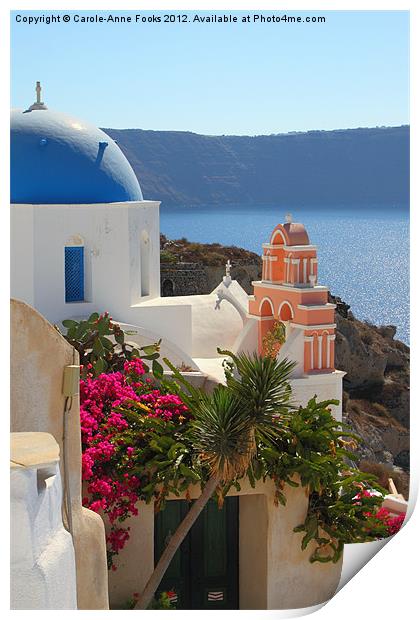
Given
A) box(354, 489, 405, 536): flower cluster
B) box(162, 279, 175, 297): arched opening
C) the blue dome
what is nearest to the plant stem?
box(354, 489, 405, 536): flower cluster

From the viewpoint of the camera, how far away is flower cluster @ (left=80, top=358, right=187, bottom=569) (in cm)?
750

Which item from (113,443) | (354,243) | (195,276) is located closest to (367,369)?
(195,276)

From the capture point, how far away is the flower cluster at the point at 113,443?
24.6 feet

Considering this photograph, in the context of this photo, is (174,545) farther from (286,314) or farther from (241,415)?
(286,314)

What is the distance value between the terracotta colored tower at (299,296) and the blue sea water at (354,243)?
1.48m

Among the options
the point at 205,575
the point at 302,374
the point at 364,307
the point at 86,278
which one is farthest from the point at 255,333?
the point at 364,307

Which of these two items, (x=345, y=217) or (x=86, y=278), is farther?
(x=345, y=217)

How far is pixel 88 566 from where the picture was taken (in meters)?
6.32

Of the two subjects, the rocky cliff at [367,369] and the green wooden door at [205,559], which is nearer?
the green wooden door at [205,559]

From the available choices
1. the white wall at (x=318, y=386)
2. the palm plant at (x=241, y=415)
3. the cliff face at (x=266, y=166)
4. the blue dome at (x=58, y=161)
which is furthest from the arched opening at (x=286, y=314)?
the palm plant at (x=241, y=415)

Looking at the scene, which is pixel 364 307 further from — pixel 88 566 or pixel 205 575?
pixel 88 566

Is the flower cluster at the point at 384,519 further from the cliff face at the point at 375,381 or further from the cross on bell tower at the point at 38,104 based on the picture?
the cliff face at the point at 375,381

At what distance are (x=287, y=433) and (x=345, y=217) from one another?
9.39 meters

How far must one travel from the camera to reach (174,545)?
298 inches
